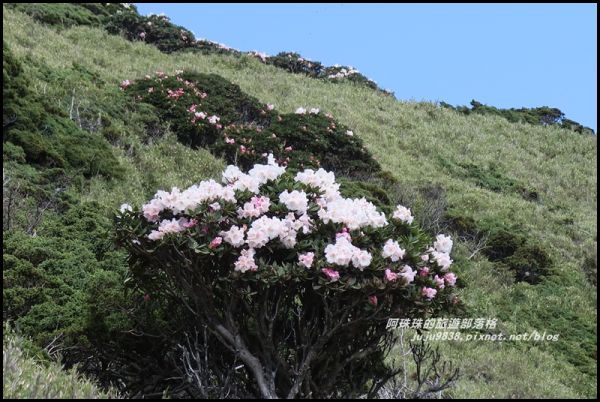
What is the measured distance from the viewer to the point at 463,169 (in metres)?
20.3

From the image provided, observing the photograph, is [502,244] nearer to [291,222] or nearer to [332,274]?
[291,222]

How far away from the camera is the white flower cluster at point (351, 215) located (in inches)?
170

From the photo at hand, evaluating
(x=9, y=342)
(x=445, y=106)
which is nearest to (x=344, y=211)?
(x=9, y=342)

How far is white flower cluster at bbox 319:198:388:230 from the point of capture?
14.2 ft

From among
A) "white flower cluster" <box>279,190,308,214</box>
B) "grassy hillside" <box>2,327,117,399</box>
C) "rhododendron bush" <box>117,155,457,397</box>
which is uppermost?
"white flower cluster" <box>279,190,308,214</box>

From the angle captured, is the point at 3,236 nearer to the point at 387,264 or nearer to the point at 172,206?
the point at 172,206

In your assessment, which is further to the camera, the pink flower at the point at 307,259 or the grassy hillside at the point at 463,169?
the grassy hillside at the point at 463,169

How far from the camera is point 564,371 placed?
7.76 m

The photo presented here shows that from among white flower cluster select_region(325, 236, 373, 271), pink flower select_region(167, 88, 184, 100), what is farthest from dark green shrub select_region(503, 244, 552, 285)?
pink flower select_region(167, 88, 184, 100)

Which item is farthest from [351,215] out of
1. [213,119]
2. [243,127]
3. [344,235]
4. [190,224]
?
[243,127]

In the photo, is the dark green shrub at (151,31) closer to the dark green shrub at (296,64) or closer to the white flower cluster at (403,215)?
the dark green shrub at (296,64)

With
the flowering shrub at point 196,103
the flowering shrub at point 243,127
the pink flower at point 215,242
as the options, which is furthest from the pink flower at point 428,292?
the flowering shrub at point 196,103

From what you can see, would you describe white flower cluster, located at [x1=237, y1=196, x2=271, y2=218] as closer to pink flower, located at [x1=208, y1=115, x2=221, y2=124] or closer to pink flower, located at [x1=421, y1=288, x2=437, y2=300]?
pink flower, located at [x1=421, y1=288, x2=437, y2=300]

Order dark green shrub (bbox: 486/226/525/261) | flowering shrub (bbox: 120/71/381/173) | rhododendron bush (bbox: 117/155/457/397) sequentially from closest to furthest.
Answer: rhododendron bush (bbox: 117/155/457/397)
dark green shrub (bbox: 486/226/525/261)
flowering shrub (bbox: 120/71/381/173)
